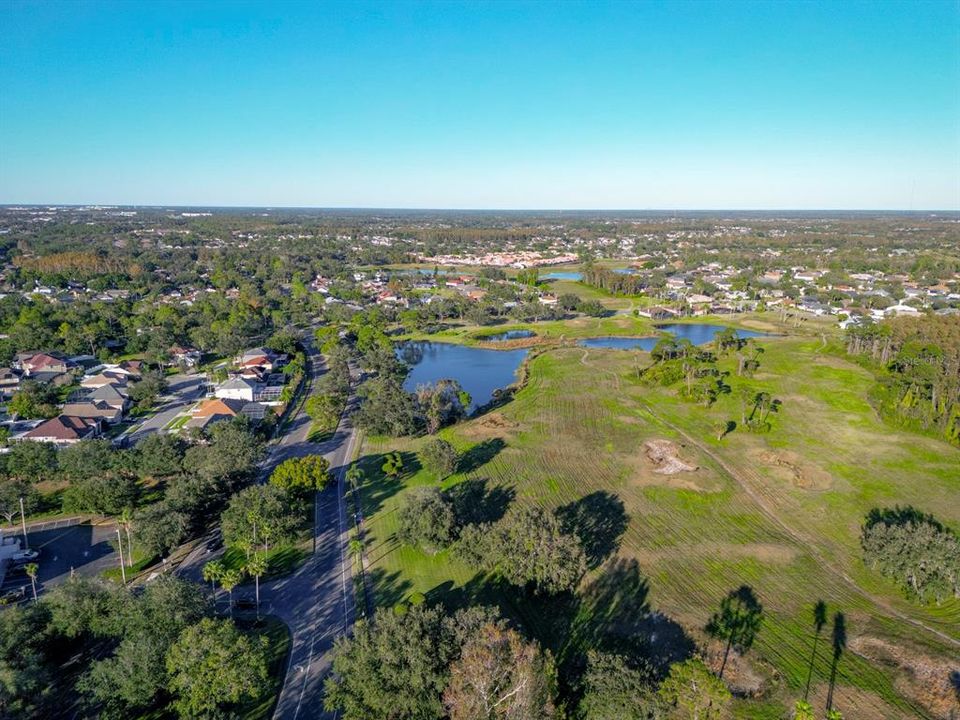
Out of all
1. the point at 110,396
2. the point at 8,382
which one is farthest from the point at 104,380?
the point at 8,382

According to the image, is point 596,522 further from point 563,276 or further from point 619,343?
point 563,276

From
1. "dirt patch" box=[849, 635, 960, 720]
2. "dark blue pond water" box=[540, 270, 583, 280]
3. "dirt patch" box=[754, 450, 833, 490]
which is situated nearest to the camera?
"dirt patch" box=[849, 635, 960, 720]

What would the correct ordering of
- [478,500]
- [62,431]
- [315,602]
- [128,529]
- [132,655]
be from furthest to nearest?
[62,431], [478,500], [128,529], [315,602], [132,655]

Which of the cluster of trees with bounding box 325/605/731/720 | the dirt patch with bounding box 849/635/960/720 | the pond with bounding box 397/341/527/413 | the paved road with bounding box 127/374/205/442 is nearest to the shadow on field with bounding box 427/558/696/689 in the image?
the cluster of trees with bounding box 325/605/731/720

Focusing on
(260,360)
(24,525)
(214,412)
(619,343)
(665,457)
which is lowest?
→ (24,525)

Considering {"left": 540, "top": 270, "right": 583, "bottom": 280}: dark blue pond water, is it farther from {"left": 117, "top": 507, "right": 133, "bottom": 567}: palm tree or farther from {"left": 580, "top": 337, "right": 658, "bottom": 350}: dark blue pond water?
{"left": 117, "top": 507, "right": 133, "bottom": 567}: palm tree

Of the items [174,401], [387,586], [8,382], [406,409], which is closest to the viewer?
[387,586]
